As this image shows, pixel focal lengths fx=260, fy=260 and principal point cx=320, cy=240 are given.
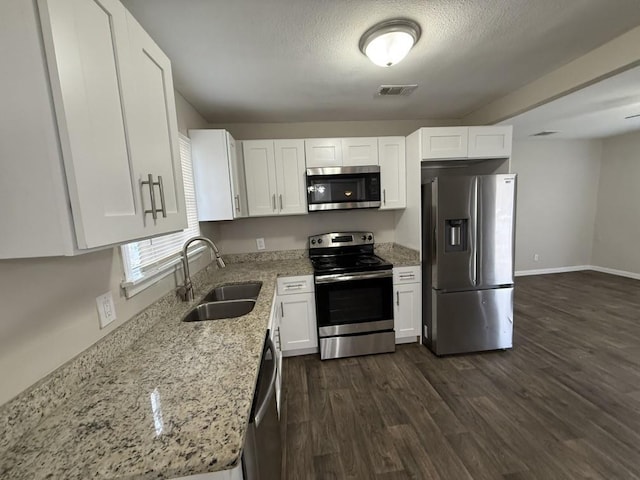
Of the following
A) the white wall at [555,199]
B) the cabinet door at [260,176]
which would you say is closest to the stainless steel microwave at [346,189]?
the cabinet door at [260,176]

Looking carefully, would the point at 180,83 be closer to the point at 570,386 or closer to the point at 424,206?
the point at 424,206

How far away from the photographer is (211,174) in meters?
2.33

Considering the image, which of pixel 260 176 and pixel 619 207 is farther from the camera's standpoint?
pixel 619 207

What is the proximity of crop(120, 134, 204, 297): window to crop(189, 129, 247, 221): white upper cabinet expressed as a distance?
0.06 meters

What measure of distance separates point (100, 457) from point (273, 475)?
795mm

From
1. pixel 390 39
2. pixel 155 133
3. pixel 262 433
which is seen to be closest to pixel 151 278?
pixel 155 133

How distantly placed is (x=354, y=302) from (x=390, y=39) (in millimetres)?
2036

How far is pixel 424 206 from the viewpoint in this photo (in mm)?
2525

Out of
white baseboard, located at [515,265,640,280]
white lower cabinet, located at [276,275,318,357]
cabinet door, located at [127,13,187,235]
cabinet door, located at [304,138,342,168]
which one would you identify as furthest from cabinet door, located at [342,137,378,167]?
white baseboard, located at [515,265,640,280]

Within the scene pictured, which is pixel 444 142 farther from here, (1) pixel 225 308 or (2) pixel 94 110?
(2) pixel 94 110

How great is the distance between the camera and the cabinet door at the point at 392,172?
2767 millimetres

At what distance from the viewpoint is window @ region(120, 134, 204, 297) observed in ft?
4.18

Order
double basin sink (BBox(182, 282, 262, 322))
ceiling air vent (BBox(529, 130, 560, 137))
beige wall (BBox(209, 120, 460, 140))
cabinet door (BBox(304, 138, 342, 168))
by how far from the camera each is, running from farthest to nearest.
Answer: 1. ceiling air vent (BBox(529, 130, 560, 137))
2. beige wall (BBox(209, 120, 460, 140))
3. cabinet door (BBox(304, 138, 342, 168))
4. double basin sink (BBox(182, 282, 262, 322))

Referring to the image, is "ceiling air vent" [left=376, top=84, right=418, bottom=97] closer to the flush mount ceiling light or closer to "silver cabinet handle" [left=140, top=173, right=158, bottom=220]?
the flush mount ceiling light
